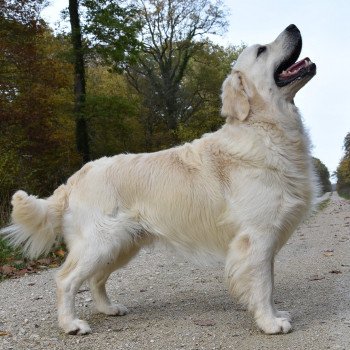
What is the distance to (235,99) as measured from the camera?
4.40 meters

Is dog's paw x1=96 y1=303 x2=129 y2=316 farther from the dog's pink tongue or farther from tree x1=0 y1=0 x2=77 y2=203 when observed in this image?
tree x1=0 y1=0 x2=77 y2=203

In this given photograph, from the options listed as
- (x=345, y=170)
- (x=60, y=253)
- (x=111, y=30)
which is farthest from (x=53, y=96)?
(x=345, y=170)

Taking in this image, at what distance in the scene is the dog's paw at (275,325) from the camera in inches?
157

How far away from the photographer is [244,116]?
4.34 metres

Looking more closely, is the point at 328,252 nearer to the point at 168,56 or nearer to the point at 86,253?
the point at 86,253

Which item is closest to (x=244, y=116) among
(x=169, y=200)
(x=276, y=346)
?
(x=169, y=200)

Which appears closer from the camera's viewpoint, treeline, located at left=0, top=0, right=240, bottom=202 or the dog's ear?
the dog's ear

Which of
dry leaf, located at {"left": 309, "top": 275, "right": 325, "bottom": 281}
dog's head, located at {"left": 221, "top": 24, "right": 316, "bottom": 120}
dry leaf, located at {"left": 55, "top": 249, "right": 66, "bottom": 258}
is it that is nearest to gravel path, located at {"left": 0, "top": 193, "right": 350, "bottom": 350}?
dry leaf, located at {"left": 309, "top": 275, "right": 325, "bottom": 281}

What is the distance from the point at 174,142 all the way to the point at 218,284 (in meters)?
31.3

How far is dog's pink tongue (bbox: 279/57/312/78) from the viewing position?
4352mm

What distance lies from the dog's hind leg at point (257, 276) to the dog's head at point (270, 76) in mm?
1035

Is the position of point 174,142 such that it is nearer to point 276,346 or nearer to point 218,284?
point 218,284

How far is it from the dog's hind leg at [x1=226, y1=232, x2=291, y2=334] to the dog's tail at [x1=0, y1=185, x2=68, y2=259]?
1.60m

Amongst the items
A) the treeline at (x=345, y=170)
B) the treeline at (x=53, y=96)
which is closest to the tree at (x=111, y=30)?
the treeline at (x=53, y=96)
